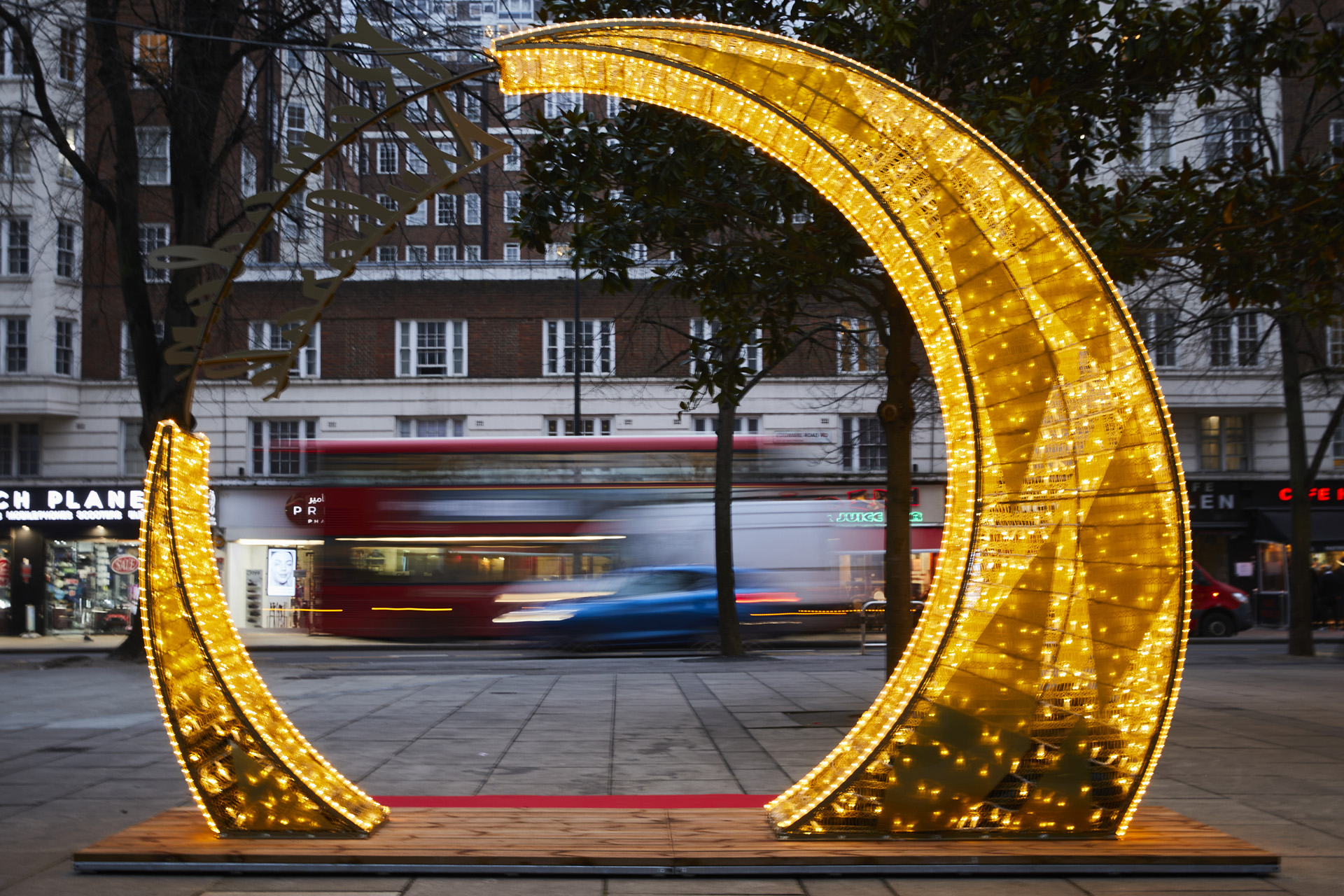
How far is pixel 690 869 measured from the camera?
5293mm

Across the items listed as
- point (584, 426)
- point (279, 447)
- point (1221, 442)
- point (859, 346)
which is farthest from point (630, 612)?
point (1221, 442)

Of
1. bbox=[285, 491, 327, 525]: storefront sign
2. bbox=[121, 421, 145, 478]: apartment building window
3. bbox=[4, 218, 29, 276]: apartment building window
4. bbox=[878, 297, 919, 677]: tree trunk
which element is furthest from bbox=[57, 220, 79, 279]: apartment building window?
bbox=[878, 297, 919, 677]: tree trunk

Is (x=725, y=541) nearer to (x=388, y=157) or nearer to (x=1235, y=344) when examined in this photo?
(x=388, y=157)

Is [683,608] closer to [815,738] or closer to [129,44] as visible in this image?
[815,738]

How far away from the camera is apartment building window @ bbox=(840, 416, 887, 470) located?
29969mm

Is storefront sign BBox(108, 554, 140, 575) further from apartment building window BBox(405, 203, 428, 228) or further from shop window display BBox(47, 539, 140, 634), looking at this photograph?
apartment building window BBox(405, 203, 428, 228)

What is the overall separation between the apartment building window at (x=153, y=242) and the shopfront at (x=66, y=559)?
6.57m

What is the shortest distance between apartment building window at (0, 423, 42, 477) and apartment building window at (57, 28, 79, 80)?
1608 cm

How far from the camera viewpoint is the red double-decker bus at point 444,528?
20.5 meters

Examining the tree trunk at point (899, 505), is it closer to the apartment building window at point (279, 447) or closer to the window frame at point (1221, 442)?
the apartment building window at point (279, 447)

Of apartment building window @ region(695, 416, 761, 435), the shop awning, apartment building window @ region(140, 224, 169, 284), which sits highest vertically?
apartment building window @ region(140, 224, 169, 284)

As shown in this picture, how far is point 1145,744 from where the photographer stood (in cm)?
566

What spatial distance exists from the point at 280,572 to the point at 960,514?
81.6ft

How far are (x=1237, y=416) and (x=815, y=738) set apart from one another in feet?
86.5
